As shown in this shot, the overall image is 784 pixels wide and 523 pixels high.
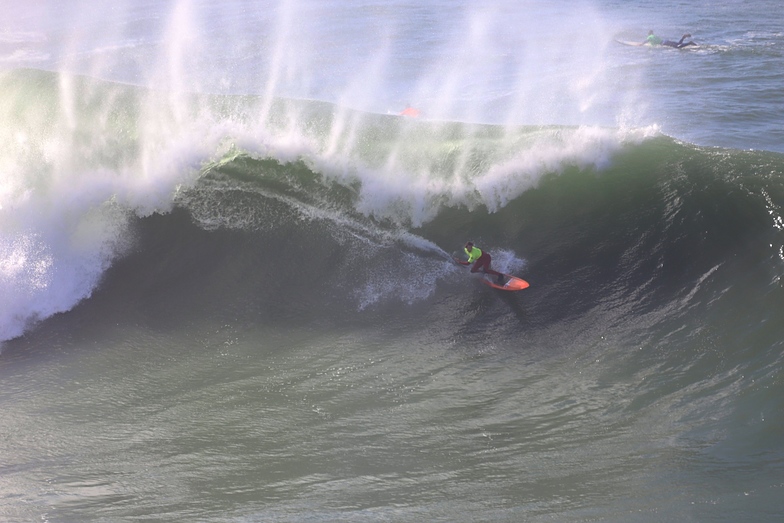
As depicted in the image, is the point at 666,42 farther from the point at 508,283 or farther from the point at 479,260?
the point at 508,283

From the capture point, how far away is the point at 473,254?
11.1 metres

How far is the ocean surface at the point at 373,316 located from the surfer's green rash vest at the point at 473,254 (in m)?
0.30

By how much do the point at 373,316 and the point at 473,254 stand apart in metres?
2.14

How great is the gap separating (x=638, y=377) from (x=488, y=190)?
5319 millimetres

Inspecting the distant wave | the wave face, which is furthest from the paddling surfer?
the distant wave

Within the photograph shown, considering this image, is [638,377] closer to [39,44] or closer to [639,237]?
[639,237]

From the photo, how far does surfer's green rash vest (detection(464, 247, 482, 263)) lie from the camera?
439 inches

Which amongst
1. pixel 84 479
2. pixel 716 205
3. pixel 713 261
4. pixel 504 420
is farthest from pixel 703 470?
pixel 84 479

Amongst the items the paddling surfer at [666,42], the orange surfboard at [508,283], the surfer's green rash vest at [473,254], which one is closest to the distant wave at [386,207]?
the orange surfboard at [508,283]

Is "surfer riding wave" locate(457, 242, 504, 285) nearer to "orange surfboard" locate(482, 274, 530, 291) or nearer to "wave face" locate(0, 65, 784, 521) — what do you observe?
"orange surfboard" locate(482, 274, 530, 291)

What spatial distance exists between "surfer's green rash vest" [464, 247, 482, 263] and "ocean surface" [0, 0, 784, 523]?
0.30 m

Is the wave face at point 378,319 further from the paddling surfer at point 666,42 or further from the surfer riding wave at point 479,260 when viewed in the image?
the paddling surfer at point 666,42

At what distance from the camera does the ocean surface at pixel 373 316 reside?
756cm

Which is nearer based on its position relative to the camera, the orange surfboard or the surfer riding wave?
the orange surfboard
